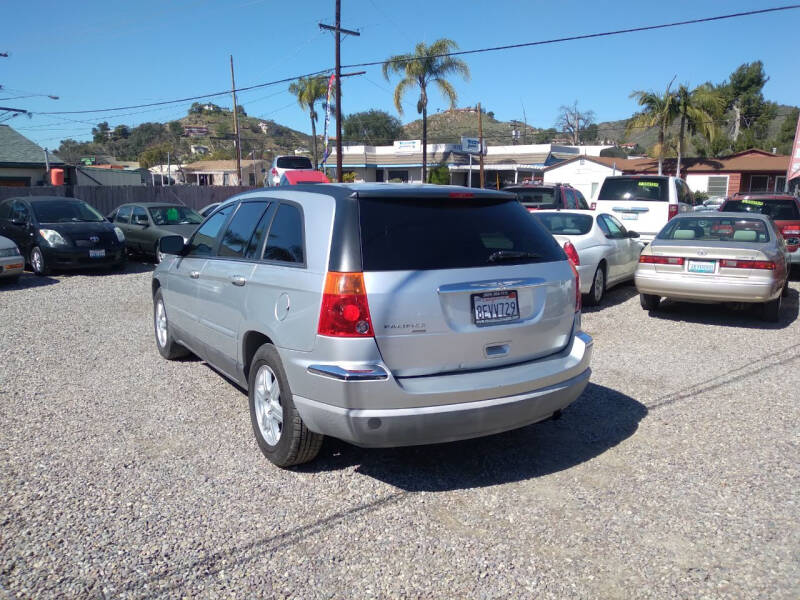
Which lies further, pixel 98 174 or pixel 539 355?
pixel 98 174

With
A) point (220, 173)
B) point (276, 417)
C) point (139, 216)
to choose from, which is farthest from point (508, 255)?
point (220, 173)

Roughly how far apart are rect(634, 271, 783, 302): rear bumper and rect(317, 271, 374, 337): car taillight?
6.51m

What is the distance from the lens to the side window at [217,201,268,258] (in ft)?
15.5

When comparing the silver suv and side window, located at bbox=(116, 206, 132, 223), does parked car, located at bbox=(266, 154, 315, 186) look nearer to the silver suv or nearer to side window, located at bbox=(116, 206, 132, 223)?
side window, located at bbox=(116, 206, 132, 223)

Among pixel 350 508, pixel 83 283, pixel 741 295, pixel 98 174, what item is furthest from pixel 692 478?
pixel 98 174

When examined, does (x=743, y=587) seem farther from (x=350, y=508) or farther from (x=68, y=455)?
(x=68, y=455)

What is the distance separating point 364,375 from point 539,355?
1.19m

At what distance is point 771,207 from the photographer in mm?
13438

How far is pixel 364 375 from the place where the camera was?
345cm

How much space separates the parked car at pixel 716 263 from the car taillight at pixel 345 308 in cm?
652

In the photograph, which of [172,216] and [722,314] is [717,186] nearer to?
[722,314]

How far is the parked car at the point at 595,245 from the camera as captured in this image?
9.59 m

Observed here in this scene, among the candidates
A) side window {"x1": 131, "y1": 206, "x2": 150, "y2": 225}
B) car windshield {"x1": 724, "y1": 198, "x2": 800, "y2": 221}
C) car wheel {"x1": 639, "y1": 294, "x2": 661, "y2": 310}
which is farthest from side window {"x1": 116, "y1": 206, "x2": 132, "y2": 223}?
car windshield {"x1": 724, "y1": 198, "x2": 800, "y2": 221}

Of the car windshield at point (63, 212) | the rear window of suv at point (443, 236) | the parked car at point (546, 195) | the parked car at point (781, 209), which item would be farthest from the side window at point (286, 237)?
the car windshield at point (63, 212)
